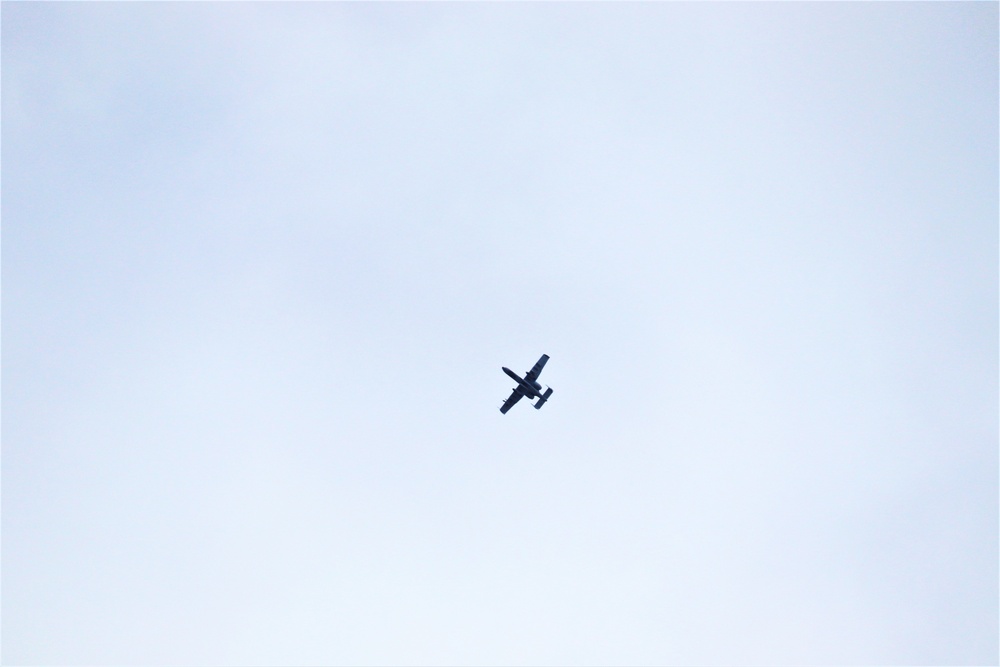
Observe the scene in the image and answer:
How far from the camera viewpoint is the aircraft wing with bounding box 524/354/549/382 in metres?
126

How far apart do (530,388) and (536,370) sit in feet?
11.6

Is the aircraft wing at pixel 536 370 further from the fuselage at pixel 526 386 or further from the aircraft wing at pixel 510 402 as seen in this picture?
the aircraft wing at pixel 510 402

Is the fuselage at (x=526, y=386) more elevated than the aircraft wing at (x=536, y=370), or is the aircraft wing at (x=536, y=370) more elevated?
the aircraft wing at (x=536, y=370)

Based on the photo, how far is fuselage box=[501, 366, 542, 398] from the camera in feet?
414

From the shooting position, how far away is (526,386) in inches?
4975

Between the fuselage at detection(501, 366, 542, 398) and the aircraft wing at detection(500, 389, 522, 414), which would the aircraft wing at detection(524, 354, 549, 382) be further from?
the aircraft wing at detection(500, 389, 522, 414)

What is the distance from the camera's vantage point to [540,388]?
127125 millimetres

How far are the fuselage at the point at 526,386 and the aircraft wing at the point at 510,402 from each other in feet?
4.49

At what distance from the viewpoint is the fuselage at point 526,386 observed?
126 metres

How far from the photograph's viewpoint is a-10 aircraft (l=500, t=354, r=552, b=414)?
414 feet

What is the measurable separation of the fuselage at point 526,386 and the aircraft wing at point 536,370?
0.77 meters

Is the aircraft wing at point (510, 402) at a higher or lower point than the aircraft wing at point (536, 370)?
lower

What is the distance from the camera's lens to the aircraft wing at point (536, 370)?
12588cm

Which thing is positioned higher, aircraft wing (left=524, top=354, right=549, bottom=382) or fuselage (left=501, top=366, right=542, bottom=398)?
aircraft wing (left=524, top=354, right=549, bottom=382)
